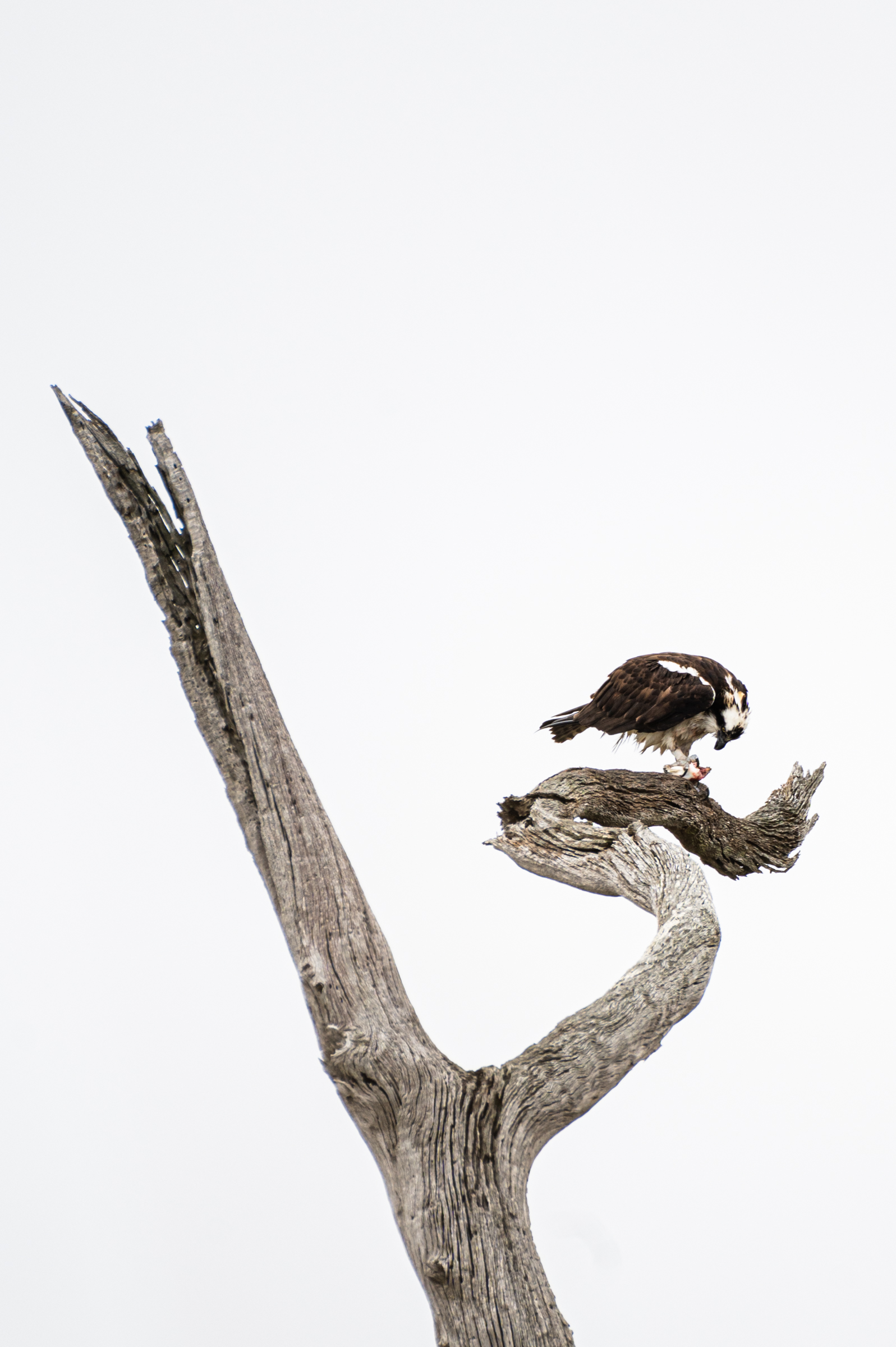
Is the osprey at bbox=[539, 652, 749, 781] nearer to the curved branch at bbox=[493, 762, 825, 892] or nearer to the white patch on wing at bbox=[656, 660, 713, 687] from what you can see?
the white patch on wing at bbox=[656, 660, 713, 687]

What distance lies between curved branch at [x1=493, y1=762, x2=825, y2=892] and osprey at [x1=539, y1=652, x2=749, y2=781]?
155 mm

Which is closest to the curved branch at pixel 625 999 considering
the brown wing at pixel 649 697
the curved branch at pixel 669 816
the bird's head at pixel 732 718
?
the curved branch at pixel 669 816

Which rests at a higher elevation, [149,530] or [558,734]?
[149,530]

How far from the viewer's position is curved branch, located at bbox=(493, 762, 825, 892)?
4152mm

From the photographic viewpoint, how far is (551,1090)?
8.25 feet

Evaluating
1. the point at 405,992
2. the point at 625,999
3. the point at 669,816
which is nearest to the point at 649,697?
the point at 669,816

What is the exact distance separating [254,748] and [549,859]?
1.36 metres

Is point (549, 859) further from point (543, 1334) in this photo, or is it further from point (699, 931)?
point (543, 1334)

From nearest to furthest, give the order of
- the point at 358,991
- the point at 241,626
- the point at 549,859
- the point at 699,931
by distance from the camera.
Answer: the point at 358,991 < the point at 699,931 < the point at 241,626 < the point at 549,859

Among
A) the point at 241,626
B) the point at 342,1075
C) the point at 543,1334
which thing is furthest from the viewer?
the point at 241,626

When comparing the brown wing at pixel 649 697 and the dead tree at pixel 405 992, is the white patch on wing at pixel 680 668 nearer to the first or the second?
the brown wing at pixel 649 697

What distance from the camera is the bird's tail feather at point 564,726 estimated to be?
444 cm

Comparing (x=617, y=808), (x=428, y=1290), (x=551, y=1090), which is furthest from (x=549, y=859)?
(x=428, y=1290)

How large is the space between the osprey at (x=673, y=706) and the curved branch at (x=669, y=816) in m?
0.16
